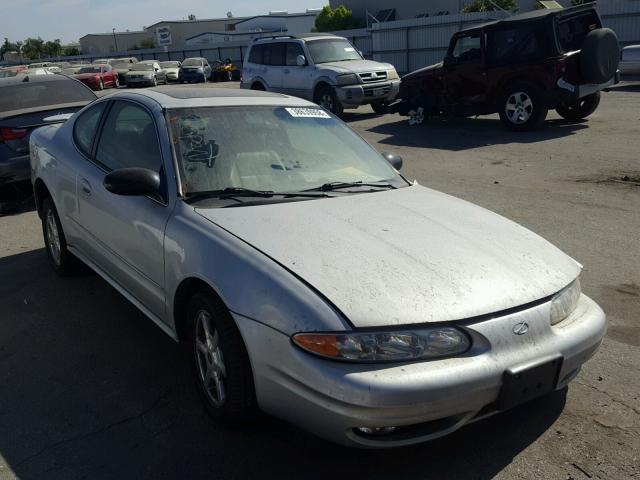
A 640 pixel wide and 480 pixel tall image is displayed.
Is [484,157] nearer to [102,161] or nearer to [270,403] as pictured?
[102,161]

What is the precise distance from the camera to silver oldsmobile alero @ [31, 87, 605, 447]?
2.68 m

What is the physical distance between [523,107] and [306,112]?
8882mm

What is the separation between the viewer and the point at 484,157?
10648 millimetres

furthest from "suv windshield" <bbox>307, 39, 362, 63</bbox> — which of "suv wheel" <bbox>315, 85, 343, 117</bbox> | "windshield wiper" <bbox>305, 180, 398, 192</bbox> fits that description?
"windshield wiper" <bbox>305, 180, 398, 192</bbox>

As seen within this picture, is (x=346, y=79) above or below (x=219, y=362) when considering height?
above

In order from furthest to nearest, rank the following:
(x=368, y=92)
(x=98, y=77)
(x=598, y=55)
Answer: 1. (x=98, y=77)
2. (x=368, y=92)
3. (x=598, y=55)

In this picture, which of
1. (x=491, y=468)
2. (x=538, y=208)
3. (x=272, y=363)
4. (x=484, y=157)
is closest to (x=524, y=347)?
(x=491, y=468)

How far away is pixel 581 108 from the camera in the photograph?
13.1 metres

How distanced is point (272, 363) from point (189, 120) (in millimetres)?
1864

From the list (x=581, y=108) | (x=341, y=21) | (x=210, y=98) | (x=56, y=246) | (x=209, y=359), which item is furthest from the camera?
(x=341, y=21)

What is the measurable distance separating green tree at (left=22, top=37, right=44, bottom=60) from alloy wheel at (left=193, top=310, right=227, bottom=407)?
124 m

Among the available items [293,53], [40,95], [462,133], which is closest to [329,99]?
[293,53]

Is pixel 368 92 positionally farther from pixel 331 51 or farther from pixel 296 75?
pixel 296 75

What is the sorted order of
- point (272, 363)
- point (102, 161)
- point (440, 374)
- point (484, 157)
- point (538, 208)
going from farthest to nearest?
point (484, 157), point (538, 208), point (102, 161), point (272, 363), point (440, 374)
